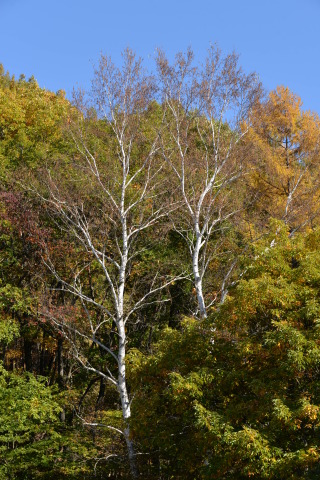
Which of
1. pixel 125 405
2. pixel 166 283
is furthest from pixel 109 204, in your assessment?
pixel 125 405

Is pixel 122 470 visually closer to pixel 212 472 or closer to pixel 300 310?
pixel 212 472

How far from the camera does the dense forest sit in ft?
32.3

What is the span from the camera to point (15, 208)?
19.1 meters

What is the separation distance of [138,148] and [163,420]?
9943mm

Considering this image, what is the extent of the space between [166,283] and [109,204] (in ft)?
9.87

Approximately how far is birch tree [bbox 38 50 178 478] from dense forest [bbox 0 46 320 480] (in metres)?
0.09

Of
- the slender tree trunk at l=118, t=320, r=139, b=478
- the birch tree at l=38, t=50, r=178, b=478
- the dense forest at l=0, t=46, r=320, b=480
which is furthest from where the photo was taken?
the birch tree at l=38, t=50, r=178, b=478

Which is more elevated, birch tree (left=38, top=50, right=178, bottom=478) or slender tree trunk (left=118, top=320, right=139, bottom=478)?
birch tree (left=38, top=50, right=178, bottom=478)

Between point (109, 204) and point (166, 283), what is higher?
point (109, 204)

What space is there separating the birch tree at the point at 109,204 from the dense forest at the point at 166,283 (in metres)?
0.09

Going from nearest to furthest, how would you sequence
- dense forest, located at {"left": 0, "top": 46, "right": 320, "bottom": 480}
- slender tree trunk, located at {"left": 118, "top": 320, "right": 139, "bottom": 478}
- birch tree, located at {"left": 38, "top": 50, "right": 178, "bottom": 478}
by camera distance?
dense forest, located at {"left": 0, "top": 46, "right": 320, "bottom": 480}, slender tree trunk, located at {"left": 118, "top": 320, "right": 139, "bottom": 478}, birch tree, located at {"left": 38, "top": 50, "right": 178, "bottom": 478}

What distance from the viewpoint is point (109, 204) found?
1736 cm

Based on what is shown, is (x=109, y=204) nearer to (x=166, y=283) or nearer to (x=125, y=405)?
(x=166, y=283)

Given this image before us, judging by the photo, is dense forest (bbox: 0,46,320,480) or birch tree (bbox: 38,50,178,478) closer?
dense forest (bbox: 0,46,320,480)
